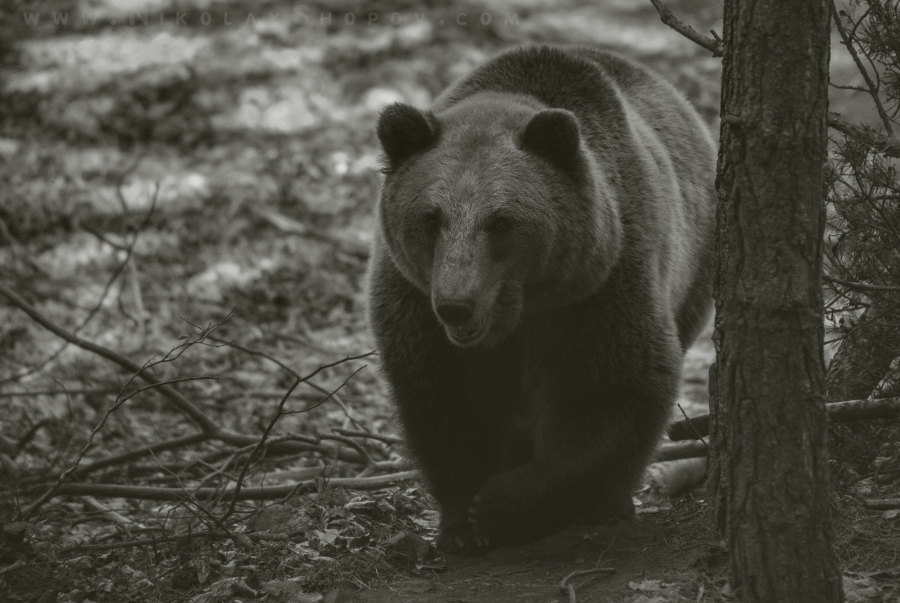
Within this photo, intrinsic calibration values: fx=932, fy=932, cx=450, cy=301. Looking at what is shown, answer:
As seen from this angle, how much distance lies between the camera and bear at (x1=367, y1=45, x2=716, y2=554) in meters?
4.19

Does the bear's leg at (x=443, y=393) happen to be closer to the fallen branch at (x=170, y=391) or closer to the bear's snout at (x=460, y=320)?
the bear's snout at (x=460, y=320)

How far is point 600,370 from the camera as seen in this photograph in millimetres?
4457

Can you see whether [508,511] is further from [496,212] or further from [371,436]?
[496,212]

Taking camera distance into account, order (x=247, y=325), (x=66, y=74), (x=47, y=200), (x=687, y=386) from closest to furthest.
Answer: (x=687, y=386) → (x=247, y=325) → (x=47, y=200) → (x=66, y=74)

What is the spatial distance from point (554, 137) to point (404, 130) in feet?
2.30

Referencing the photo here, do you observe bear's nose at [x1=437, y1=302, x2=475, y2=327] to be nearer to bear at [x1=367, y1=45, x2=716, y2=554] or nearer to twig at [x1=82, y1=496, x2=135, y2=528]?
bear at [x1=367, y1=45, x2=716, y2=554]

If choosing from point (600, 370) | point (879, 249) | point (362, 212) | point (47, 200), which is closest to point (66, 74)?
point (47, 200)

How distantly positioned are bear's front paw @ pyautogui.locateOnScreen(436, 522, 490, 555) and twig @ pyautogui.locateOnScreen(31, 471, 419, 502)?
528 millimetres

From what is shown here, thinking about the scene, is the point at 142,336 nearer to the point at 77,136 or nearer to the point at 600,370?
the point at 77,136

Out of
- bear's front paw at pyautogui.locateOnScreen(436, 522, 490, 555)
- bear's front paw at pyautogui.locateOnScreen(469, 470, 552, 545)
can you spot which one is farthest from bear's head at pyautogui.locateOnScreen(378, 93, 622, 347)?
bear's front paw at pyautogui.locateOnScreen(436, 522, 490, 555)

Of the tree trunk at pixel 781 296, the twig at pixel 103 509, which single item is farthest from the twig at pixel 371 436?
the tree trunk at pixel 781 296

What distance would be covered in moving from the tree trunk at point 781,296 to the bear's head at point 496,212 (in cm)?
108

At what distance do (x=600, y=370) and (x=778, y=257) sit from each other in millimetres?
1387

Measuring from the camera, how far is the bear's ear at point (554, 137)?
13.6 feet
